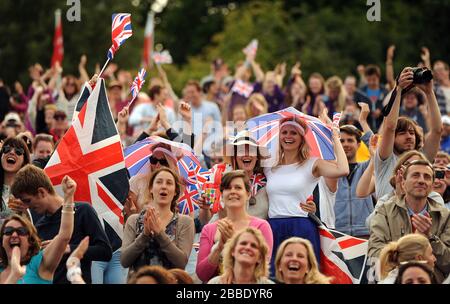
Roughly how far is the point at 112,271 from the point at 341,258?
6.31 feet

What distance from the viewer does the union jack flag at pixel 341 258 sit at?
39.6 ft

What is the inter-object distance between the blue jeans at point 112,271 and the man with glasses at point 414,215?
2176 mm

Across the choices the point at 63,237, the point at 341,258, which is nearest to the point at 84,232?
the point at 63,237

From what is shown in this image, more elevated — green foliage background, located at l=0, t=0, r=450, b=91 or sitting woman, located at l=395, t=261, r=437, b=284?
green foliage background, located at l=0, t=0, r=450, b=91

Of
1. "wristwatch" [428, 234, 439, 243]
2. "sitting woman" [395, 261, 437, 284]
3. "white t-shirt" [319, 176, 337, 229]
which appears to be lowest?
"sitting woman" [395, 261, 437, 284]

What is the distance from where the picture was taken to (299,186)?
488 inches

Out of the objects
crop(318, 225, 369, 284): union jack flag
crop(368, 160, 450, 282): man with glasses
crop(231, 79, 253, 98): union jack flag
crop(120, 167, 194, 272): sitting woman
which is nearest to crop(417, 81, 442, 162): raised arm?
crop(368, 160, 450, 282): man with glasses

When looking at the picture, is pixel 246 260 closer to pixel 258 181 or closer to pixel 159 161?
pixel 258 181

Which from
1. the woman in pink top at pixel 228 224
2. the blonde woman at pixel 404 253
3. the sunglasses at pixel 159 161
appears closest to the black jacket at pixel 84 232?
the woman in pink top at pixel 228 224

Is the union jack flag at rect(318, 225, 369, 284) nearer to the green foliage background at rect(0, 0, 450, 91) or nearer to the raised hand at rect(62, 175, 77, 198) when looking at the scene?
the raised hand at rect(62, 175, 77, 198)

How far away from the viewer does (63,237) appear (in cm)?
1061

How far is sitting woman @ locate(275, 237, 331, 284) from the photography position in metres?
10.5

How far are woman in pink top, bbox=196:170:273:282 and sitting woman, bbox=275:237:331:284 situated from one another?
88 cm

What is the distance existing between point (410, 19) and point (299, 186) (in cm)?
3866
